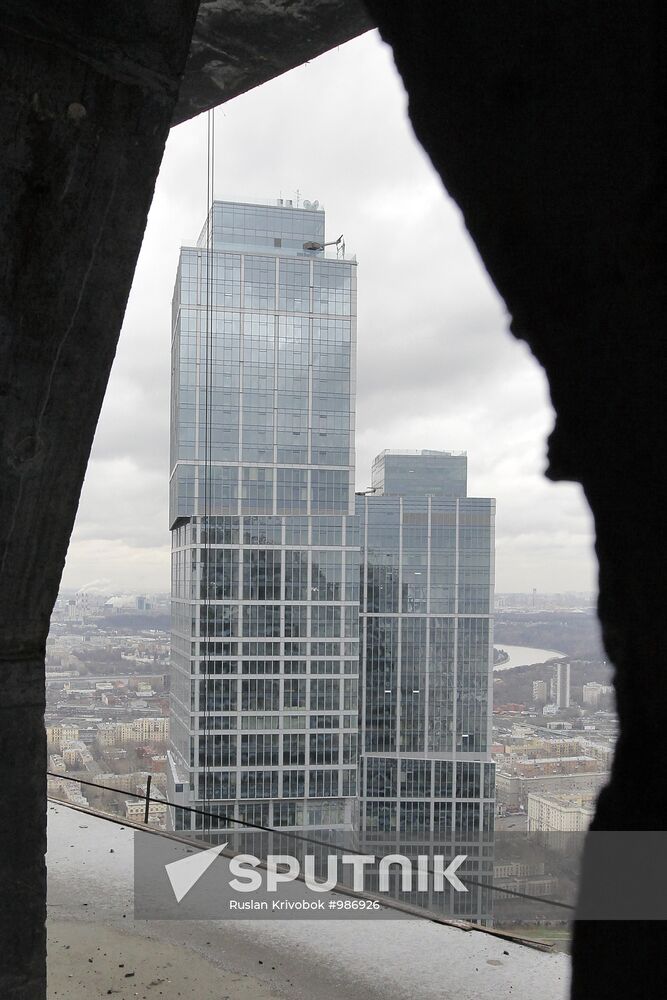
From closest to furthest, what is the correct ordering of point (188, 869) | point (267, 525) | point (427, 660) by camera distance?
point (188, 869) → point (427, 660) → point (267, 525)

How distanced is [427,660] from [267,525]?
628 centimetres

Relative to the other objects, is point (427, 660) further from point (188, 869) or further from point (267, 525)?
point (188, 869)

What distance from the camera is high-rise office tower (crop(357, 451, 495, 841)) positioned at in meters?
19.0

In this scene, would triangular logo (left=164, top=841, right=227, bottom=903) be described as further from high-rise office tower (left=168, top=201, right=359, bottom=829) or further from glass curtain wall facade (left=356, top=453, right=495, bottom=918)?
high-rise office tower (left=168, top=201, right=359, bottom=829)

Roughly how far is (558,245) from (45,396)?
3.32ft

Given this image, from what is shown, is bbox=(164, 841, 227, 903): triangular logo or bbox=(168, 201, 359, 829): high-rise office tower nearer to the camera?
bbox=(164, 841, 227, 903): triangular logo

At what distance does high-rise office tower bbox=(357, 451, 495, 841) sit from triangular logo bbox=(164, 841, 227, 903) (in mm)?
13805

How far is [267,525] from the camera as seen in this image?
2423cm


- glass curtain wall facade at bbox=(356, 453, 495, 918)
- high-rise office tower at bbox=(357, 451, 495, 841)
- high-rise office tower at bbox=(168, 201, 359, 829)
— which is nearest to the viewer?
high-rise office tower at bbox=(357, 451, 495, 841)

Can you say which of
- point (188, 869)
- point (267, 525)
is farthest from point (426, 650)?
point (188, 869)

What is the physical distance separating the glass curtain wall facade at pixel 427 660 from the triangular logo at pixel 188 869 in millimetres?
13848

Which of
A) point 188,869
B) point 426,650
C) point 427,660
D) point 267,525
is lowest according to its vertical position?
point 427,660

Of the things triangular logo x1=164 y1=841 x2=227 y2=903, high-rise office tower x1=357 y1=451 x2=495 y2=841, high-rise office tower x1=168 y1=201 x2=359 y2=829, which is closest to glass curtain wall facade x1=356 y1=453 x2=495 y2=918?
high-rise office tower x1=357 y1=451 x2=495 y2=841

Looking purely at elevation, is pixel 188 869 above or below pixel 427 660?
above
